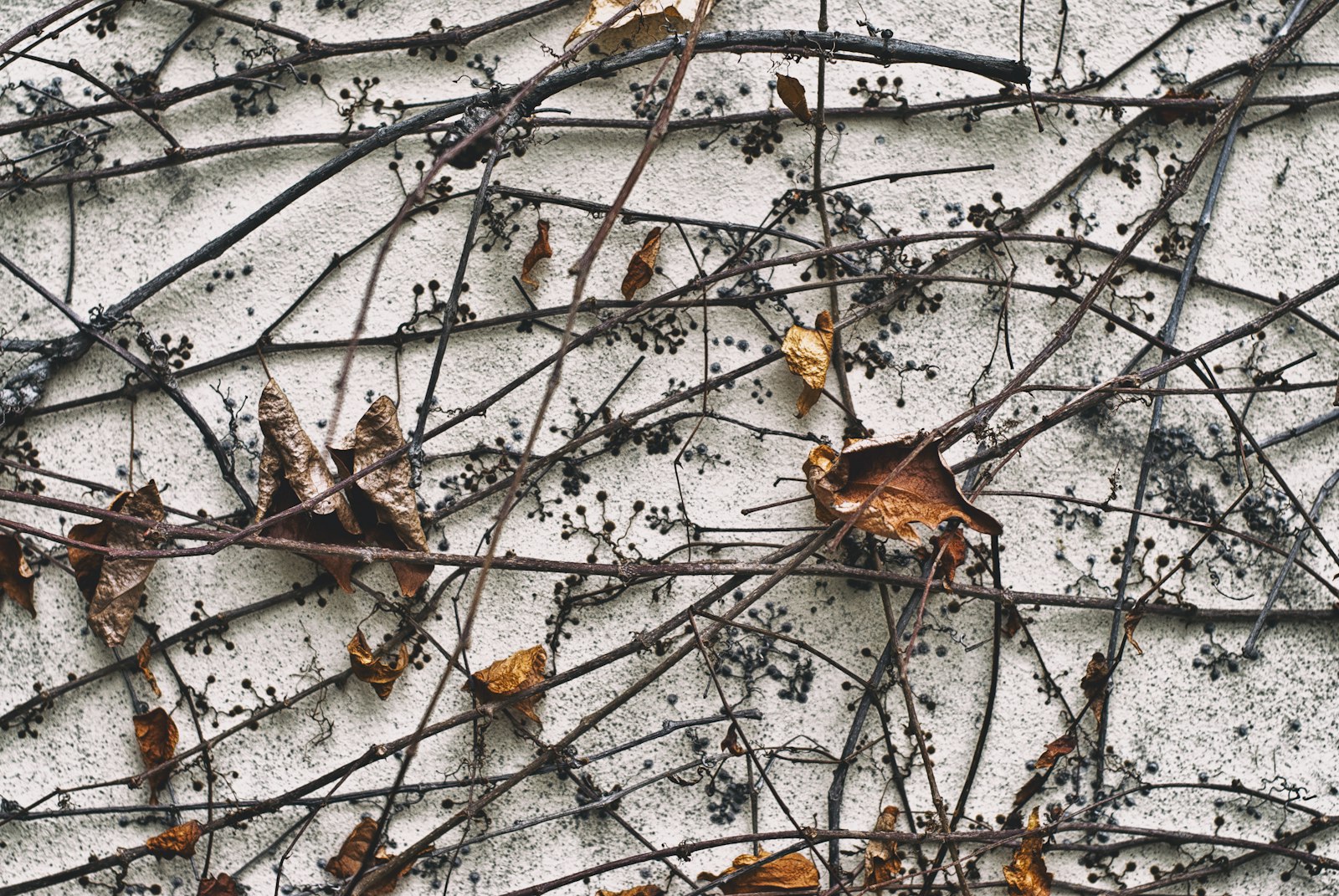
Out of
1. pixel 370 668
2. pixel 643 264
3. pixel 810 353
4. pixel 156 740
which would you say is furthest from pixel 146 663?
pixel 810 353

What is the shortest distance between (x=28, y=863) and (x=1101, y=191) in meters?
1.89

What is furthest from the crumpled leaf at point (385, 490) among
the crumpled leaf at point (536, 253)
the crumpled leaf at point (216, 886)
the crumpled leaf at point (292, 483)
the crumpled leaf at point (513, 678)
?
the crumpled leaf at point (216, 886)

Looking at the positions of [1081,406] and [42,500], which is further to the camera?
[1081,406]

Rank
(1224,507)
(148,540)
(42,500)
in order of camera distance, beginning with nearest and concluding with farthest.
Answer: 1. (42,500)
2. (148,540)
3. (1224,507)

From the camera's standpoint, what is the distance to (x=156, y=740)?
1497mm

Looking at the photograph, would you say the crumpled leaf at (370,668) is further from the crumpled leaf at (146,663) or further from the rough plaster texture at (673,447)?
the crumpled leaf at (146,663)

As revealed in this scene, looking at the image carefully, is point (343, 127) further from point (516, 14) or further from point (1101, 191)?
→ point (1101, 191)

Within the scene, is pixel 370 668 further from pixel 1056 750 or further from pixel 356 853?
pixel 1056 750

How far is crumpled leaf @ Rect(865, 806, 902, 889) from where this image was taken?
146 centimetres

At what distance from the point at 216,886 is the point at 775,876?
2.62 feet

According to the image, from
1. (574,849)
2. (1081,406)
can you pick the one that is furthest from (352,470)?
(1081,406)

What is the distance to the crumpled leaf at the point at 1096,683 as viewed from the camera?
1.49 m

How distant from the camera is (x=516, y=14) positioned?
1.54 m

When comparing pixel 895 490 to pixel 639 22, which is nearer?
pixel 895 490
